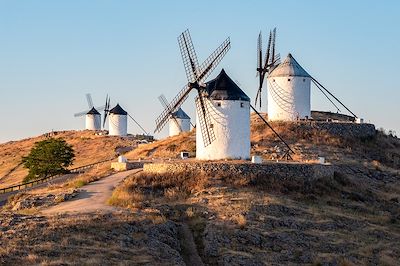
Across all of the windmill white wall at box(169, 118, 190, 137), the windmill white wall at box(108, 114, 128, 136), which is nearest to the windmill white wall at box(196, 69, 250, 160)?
the windmill white wall at box(169, 118, 190, 137)

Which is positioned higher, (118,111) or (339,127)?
(118,111)

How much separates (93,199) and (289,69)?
25934mm

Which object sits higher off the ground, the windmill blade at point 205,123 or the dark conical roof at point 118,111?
the dark conical roof at point 118,111

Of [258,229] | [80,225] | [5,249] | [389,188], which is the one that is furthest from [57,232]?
[389,188]

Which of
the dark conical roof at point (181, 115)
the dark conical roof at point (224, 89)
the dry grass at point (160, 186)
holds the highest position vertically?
the dark conical roof at point (181, 115)

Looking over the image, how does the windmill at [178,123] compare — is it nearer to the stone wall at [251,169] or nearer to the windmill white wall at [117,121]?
the windmill white wall at [117,121]

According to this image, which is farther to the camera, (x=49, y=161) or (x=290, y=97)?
(x=49, y=161)

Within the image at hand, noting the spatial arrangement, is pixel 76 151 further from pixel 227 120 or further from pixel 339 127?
pixel 227 120

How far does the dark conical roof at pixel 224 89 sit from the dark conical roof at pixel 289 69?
13.8 m

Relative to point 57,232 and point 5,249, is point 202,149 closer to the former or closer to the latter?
point 57,232

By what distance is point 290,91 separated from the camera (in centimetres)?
5084

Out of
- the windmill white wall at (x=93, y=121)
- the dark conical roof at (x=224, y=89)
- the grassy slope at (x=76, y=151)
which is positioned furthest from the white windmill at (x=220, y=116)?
the windmill white wall at (x=93, y=121)

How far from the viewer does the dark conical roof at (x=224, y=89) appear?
3681 centimetres

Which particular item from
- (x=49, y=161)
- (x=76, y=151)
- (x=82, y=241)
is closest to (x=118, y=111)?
(x=76, y=151)
